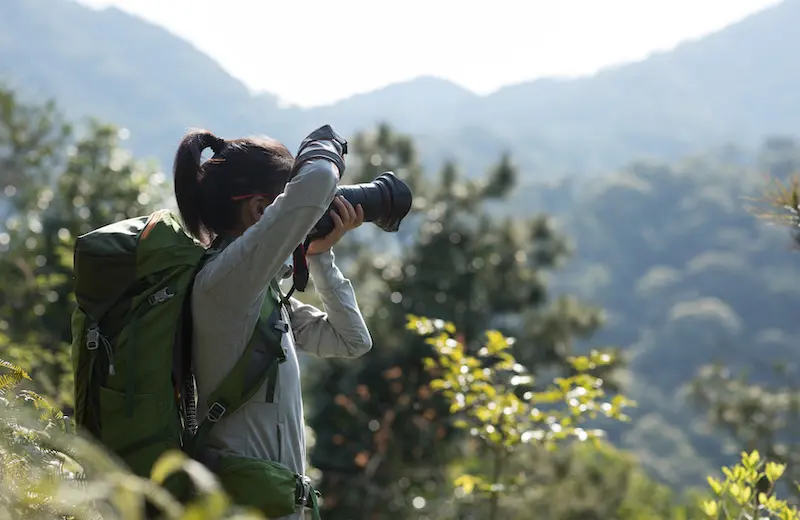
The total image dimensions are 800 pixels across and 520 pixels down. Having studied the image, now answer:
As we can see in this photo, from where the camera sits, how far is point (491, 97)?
14412 centimetres

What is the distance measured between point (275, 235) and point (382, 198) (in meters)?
0.29

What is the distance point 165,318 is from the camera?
1.03m

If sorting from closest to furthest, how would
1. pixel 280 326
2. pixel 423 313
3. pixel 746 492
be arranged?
1. pixel 280 326
2. pixel 746 492
3. pixel 423 313

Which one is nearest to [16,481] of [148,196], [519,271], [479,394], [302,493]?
[302,493]

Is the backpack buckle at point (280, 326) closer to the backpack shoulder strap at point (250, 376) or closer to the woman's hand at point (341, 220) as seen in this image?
the backpack shoulder strap at point (250, 376)

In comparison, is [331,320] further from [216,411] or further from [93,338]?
[93,338]

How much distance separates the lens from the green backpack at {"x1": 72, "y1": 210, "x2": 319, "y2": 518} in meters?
1.01

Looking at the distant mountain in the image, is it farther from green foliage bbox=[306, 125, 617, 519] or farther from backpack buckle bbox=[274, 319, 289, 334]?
backpack buckle bbox=[274, 319, 289, 334]

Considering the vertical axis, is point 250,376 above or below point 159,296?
below

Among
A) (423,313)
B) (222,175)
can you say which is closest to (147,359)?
(222,175)

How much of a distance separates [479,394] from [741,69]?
139969mm

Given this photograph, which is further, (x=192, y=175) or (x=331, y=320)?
(x=331, y=320)

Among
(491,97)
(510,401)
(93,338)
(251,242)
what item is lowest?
(510,401)

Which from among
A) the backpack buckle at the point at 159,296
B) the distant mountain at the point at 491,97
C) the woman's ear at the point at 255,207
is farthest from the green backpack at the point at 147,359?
the distant mountain at the point at 491,97
